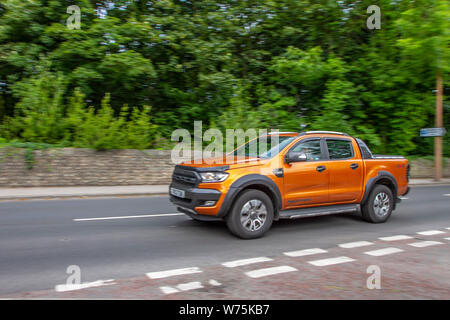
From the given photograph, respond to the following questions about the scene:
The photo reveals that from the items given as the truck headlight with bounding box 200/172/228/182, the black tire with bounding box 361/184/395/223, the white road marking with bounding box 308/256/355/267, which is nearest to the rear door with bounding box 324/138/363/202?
the black tire with bounding box 361/184/395/223

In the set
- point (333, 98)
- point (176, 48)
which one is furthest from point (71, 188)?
point (333, 98)

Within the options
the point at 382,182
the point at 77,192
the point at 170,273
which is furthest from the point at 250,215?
the point at 77,192

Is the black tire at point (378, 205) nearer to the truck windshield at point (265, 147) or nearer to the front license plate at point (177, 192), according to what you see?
the truck windshield at point (265, 147)

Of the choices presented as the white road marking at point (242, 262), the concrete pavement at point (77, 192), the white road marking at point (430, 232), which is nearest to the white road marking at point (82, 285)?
the white road marking at point (242, 262)

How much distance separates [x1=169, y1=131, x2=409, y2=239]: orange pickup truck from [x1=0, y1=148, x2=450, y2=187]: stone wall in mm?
7256

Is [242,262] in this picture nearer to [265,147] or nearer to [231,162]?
[231,162]

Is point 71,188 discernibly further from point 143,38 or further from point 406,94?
point 406,94

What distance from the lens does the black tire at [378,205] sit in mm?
7953

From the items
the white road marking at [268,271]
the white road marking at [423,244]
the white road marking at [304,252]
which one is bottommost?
the white road marking at [423,244]

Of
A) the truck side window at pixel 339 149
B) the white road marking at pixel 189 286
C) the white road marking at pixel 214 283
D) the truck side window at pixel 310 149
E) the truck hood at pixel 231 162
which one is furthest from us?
the truck side window at pixel 339 149

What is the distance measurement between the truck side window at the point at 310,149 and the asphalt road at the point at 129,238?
55.6 inches

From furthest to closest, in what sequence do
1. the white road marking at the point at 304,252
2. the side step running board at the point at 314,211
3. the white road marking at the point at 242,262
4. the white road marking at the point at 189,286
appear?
the side step running board at the point at 314,211
the white road marking at the point at 304,252
the white road marking at the point at 242,262
the white road marking at the point at 189,286

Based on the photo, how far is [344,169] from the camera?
24.5 ft
